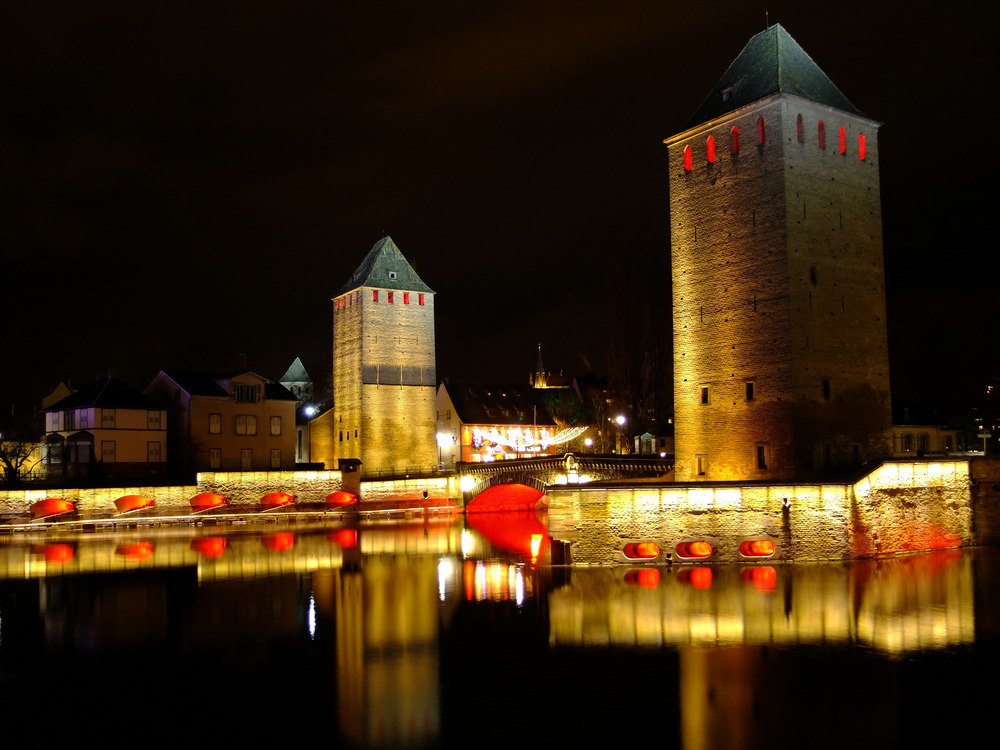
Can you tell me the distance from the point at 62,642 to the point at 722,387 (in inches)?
735

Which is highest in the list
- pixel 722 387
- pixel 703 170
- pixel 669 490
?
pixel 703 170

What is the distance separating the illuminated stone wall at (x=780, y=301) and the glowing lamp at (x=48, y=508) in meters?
24.6

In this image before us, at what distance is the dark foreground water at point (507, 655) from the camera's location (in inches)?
455

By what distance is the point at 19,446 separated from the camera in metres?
42.8

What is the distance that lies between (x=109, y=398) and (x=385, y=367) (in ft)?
56.0

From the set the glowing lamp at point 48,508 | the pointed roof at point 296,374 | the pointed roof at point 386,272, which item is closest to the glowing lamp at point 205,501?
the glowing lamp at point 48,508

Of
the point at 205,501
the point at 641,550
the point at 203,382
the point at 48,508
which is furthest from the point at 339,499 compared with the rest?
the point at 641,550

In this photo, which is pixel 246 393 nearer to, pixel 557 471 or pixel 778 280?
pixel 557 471

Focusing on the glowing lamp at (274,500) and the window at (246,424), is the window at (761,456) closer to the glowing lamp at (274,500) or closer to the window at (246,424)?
the glowing lamp at (274,500)

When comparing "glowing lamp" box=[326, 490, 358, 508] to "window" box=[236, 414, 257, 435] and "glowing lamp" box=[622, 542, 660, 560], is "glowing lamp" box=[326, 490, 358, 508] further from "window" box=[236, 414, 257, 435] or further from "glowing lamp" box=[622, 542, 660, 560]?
"glowing lamp" box=[622, 542, 660, 560]

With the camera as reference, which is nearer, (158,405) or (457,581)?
(457,581)

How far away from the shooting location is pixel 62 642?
16.5 m

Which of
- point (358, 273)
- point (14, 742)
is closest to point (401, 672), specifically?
point (14, 742)

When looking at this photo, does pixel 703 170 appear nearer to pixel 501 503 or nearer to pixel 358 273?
pixel 501 503
